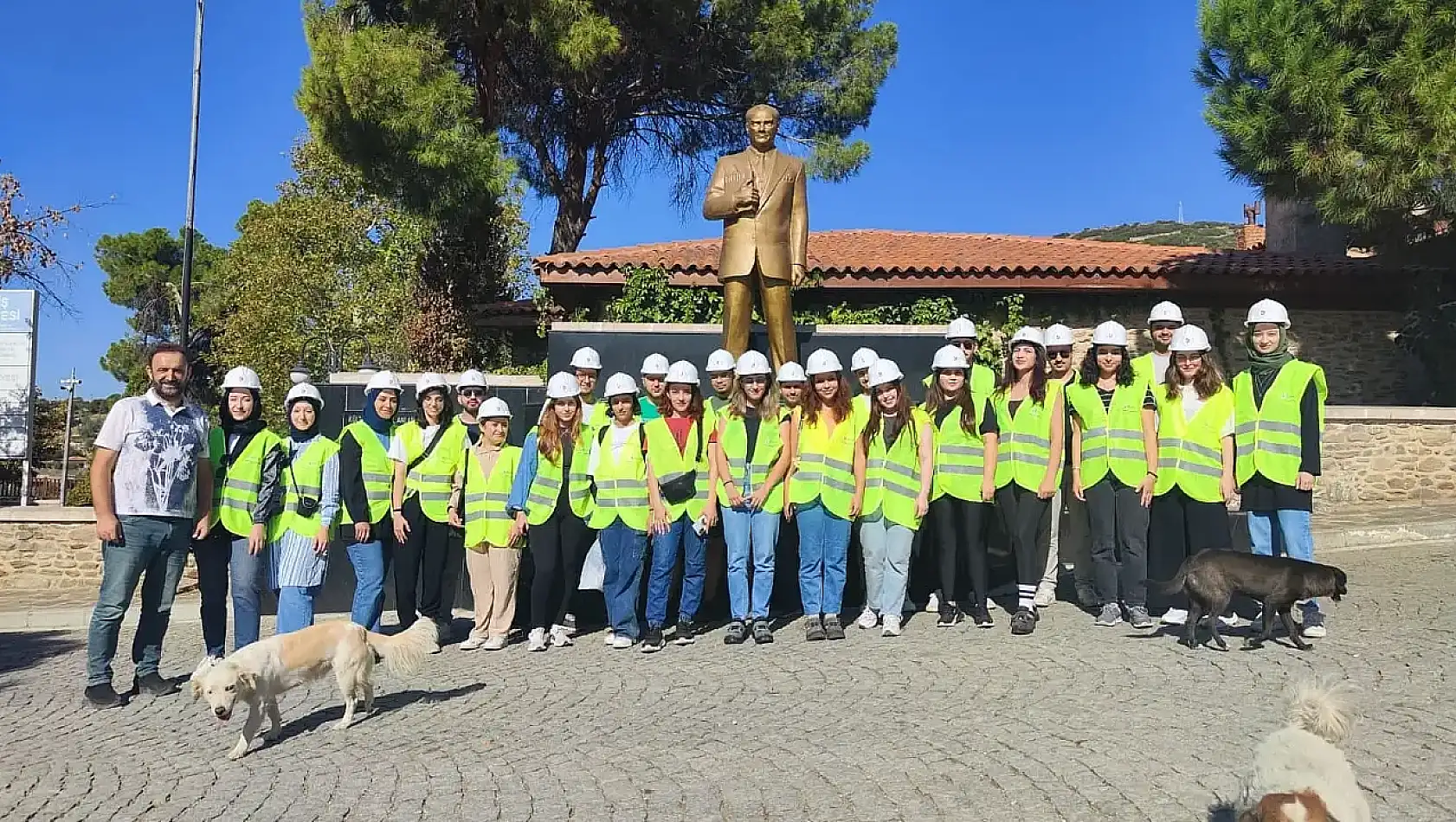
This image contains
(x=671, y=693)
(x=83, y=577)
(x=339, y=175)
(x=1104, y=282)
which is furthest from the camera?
(x=339, y=175)

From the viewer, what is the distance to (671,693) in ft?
18.4

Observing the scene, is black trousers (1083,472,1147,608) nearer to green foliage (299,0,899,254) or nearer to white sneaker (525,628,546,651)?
white sneaker (525,628,546,651)

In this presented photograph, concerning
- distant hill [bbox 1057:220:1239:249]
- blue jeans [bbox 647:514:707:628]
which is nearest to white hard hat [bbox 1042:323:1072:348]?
blue jeans [bbox 647:514:707:628]

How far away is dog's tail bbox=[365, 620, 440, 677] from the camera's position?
5.18m

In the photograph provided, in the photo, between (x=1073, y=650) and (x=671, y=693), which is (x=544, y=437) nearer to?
(x=671, y=693)

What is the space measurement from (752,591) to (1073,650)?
197 centimetres

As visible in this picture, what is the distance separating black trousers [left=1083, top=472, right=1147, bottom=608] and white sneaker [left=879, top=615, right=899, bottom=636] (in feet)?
4.24

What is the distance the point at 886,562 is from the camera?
695 cm

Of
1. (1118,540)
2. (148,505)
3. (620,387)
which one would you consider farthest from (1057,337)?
(148,505)

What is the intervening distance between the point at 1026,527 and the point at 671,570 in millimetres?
2218

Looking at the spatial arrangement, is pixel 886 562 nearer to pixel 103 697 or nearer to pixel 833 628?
pixel 833 628

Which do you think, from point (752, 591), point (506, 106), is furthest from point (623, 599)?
point (506, 106)

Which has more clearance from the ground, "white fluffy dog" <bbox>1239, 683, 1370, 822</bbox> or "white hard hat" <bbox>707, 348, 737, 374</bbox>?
"white hard hat" <bbox>707, 348, 737, 374</bbox>

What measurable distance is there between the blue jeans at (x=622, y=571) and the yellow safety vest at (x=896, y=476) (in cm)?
144
